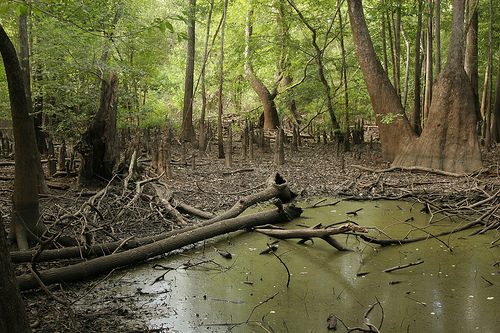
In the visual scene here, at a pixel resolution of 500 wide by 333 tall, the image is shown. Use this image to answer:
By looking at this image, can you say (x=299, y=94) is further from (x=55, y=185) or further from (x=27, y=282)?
(x=27, y=282)

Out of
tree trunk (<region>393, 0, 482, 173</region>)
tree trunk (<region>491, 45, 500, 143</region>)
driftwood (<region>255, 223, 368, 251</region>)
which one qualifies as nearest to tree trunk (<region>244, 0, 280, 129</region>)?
tree trunk (<region>491, 45, 500, 143</region>)

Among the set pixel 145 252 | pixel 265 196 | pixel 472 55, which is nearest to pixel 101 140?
pixel 265 196

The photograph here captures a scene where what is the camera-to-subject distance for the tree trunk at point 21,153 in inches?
142

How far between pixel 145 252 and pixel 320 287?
178 cm

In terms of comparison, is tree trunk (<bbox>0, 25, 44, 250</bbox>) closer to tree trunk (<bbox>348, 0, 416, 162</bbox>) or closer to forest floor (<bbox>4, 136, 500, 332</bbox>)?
forest floor (<bbox>4, 136, 500, 332</bbox>)

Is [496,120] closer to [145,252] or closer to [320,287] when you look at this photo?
[320,287]

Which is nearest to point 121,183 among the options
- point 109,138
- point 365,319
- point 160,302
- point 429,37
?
point 109,138

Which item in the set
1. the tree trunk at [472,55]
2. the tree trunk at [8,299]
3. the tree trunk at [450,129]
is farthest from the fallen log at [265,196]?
the tree trunk at [472,55]

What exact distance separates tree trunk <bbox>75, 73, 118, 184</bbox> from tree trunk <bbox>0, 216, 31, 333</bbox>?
185 inches

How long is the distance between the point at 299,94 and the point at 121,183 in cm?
922

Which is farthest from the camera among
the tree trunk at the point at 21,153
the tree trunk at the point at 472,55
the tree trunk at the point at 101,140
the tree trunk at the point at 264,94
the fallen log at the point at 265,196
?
the tree trunk at the point at 264,94

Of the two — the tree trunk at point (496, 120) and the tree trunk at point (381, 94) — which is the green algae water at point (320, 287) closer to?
the tree trunk at point (381, 94)

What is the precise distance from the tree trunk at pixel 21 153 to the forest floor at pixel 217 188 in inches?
10.6

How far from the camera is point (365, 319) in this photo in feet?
9.39
